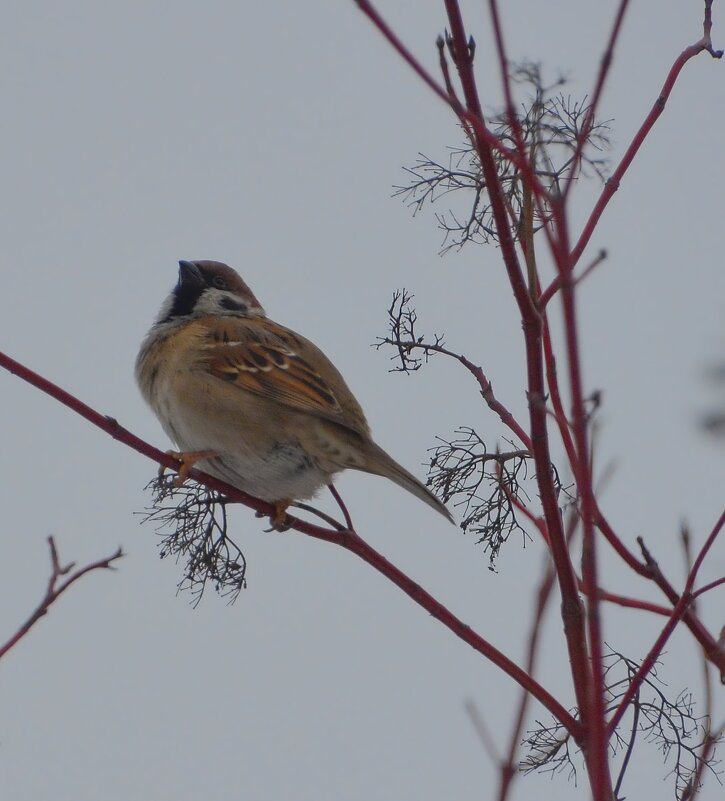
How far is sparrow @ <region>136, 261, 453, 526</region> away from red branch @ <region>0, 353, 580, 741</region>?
130cm

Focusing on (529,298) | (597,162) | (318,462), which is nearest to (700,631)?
(529,298)

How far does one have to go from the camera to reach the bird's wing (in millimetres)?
5605

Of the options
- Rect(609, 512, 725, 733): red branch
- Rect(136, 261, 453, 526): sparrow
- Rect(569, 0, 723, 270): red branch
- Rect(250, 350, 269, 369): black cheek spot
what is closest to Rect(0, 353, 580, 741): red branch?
Rect(609, 512, 725, 733): red branch

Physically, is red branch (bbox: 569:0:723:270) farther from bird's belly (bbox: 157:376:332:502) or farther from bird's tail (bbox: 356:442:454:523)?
bird's belly (bbox: 157:376:332:502)

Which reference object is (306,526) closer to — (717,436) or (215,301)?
(717,436)

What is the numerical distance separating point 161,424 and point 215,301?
1.24 metres

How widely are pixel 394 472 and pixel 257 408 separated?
0.87 m

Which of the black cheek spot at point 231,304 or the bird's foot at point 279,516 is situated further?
the black cheek spot at point 231,304

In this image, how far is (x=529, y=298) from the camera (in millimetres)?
2316

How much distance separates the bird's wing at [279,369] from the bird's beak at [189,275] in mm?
503

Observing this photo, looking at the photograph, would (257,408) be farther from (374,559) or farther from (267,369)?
(374,559)

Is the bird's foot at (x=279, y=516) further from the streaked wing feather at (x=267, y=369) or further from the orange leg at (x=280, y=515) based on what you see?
the streaked wing feather at (x=267, y=369)

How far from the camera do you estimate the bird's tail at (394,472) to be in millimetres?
4679

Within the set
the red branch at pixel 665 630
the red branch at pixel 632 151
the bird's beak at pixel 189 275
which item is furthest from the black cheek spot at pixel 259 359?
the red branch at pixel 665 630
